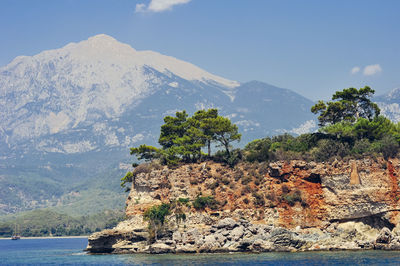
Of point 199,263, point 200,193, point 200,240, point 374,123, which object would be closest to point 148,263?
point 199,263

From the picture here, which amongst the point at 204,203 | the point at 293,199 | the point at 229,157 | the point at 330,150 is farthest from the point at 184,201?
the point at 330,150

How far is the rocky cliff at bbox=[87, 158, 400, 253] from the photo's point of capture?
75062 millimetres

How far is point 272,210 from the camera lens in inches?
3150

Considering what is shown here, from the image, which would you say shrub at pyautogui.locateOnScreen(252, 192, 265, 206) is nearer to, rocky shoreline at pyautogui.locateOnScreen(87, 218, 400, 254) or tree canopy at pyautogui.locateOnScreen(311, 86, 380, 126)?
rocky shoreline at pyautogui.locateOnScreen(87, 218, 400, 254)

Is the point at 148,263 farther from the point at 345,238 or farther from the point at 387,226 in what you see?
the point at 387,226

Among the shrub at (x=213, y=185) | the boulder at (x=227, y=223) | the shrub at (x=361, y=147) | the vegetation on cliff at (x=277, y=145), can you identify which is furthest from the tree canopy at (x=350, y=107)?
the boulder at (x=227, y=223)

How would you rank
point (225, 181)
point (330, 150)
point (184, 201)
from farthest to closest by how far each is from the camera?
point (225, 181)
point (184, 201)
point (330, 150)

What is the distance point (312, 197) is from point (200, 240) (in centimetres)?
1669

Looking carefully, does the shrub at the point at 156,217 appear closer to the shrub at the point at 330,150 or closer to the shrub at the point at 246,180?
the shrub at the point at 246,180

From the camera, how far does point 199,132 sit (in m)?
93.8

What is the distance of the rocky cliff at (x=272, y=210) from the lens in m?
75.1

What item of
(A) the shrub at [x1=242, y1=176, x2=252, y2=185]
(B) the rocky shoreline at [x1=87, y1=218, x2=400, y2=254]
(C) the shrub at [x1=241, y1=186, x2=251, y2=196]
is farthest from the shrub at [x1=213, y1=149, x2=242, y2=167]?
(B) the rocky shoreline at [x1=87, y1=218, x2=400, y2=254]

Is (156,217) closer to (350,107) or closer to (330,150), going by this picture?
(330,150)

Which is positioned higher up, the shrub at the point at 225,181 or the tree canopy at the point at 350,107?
the tree canopy at the point at 350,107
